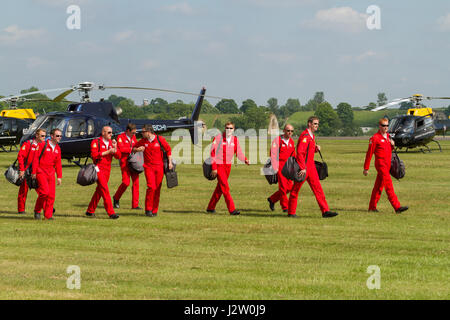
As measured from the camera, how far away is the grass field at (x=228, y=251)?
814 cm

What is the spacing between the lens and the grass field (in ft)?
26.7

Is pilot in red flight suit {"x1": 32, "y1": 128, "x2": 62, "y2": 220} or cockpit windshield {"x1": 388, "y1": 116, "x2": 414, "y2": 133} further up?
cockpit windshield {"x1": 388, "y1": 116, "x2": 414, "y2": 133}

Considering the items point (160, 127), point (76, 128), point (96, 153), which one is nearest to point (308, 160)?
point (96, 153)

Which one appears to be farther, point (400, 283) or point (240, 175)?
point (240, 175)

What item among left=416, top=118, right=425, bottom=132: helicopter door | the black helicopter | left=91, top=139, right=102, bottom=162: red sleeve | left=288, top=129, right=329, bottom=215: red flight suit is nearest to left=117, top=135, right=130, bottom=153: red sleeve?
left=91, top=139, right=102, bottom=162: red sleeve

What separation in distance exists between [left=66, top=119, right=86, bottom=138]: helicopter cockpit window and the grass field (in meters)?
9.79

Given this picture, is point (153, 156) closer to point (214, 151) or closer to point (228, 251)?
point (214, 151)

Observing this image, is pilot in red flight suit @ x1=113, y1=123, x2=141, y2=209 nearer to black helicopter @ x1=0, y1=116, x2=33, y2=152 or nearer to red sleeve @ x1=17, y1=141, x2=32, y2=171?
red sleeve @ x1=17, y1=141, x2=32, y2=171

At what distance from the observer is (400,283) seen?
845 cm
